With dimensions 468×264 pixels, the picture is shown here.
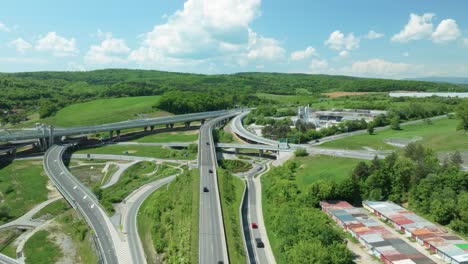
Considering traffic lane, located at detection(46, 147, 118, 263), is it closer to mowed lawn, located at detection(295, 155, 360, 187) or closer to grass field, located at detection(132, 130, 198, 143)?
mowed lawn, located at detection(295, 155, 360, 187)

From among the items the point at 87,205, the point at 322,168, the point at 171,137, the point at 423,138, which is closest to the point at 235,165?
the point at 322,168

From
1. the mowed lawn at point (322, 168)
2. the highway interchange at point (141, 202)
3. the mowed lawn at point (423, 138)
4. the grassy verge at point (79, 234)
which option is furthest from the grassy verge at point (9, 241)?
the mowed lawn at point (423, 138)

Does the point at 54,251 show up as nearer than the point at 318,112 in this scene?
Yes

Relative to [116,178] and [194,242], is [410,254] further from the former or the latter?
[116,178]

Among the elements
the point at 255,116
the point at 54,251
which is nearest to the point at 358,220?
the point at 54,251

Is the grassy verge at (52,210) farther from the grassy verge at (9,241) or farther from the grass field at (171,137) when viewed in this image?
the grass field at (171,137)

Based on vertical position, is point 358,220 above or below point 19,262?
above

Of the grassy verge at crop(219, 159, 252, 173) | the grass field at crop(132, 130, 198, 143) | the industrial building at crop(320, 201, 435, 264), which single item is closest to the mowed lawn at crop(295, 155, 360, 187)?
the industrial building at crop(320, 201, 435, 264)
